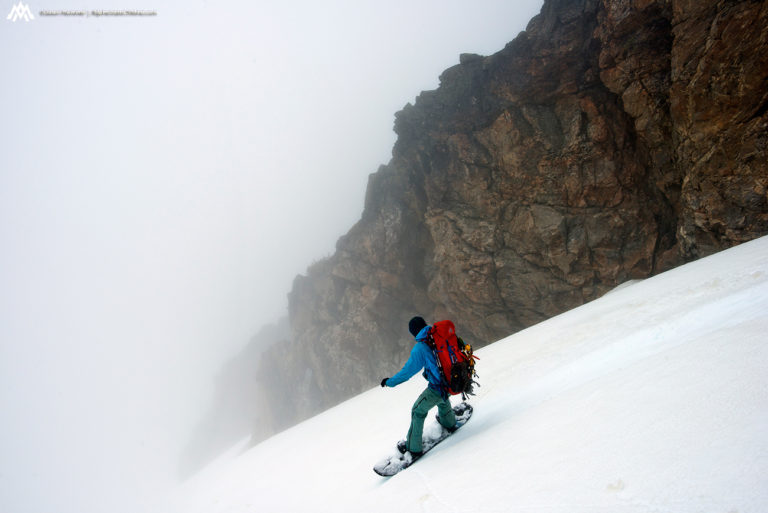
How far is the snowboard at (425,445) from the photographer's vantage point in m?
5.20

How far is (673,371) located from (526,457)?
1.78 m

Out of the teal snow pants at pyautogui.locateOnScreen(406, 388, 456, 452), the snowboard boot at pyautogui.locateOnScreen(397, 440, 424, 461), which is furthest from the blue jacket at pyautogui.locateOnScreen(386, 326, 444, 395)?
the snowboard boot at pyautogui.locateOnScreen(397, 440, 424, 461)

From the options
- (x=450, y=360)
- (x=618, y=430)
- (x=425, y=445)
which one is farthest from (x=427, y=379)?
(x=618, y=430)

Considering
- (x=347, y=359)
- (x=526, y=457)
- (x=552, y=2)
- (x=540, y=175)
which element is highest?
(x=552, y=2)

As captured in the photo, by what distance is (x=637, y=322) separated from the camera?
676 centimetres

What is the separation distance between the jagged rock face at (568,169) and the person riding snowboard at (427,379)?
16.5 m

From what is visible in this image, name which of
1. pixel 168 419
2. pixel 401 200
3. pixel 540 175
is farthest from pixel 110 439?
pixel 540 175

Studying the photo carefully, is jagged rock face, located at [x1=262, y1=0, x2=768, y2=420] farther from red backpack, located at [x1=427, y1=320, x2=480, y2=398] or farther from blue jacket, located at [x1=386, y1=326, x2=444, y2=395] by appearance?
blue jacket, located at [x1=386, y1=326, x2=444, y2=395]

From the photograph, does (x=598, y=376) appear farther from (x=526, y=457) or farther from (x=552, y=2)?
(x=552, y=2)

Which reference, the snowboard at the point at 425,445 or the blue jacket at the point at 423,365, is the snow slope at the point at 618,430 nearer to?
the snowboard at the point at 425,445

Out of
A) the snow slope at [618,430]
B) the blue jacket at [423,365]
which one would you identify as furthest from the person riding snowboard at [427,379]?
the snow slope at [618,430]

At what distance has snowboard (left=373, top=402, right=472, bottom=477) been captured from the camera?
5203 millimetres

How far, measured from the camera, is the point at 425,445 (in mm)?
5586

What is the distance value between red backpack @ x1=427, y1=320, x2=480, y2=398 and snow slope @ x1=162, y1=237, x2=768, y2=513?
27.9 inches
